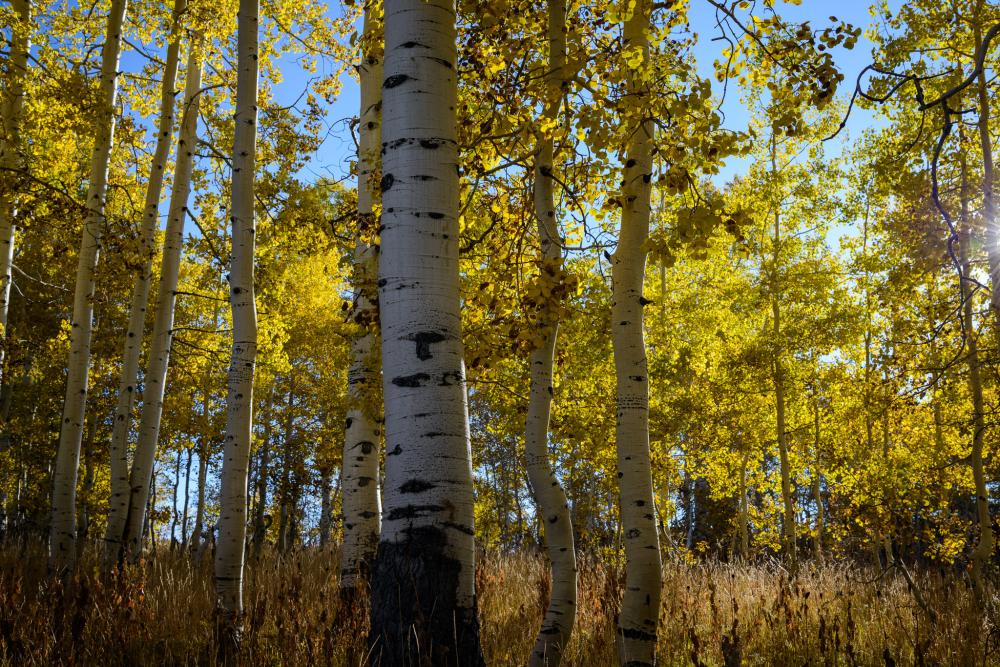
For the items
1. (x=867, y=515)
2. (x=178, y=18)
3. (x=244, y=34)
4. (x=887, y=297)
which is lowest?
(x=867, y=515)

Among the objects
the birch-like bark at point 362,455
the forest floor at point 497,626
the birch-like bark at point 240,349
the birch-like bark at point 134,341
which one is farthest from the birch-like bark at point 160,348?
the birch-like bark at point 362,455

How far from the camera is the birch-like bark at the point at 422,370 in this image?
231 cm

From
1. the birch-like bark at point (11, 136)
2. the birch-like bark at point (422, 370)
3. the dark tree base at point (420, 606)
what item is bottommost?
the dark tree base at point (420, 606)

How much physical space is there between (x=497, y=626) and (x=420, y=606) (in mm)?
2999

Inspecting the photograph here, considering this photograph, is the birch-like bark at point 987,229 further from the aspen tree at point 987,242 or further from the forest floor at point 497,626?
the forest floor at point 497,626

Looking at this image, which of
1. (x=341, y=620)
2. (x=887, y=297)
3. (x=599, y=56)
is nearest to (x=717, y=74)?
(x=599, y=56)

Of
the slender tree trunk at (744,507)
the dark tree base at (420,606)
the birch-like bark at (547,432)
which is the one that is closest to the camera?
the dark tree base at (420,606)

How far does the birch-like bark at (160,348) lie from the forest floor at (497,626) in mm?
853

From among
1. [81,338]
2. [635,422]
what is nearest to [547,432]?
[635,422]

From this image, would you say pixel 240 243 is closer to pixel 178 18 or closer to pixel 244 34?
pixel 244 34

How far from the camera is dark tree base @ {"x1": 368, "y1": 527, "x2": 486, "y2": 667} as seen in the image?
227 centimetres

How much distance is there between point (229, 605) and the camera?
4.50 meters

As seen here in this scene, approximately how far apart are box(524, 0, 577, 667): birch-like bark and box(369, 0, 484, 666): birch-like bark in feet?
3.28

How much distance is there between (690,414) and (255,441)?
1112cm
